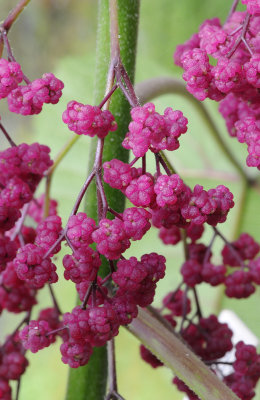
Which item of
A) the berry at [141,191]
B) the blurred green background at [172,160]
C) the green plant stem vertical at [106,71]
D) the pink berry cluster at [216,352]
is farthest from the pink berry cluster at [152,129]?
the blurred green background at [172,160]

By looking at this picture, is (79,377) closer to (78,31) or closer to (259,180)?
(259,180)

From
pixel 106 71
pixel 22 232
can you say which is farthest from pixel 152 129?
pixel 22 232

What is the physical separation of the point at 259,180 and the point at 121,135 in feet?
2.12

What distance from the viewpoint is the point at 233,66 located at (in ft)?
1.55

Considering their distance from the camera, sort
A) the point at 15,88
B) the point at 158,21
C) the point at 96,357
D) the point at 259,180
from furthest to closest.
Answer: the point at 158,21 → the point at 259,180 → the point at 96,357 → the point at 15,88

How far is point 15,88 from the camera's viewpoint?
0.48m

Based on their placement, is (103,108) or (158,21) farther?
(158,21)

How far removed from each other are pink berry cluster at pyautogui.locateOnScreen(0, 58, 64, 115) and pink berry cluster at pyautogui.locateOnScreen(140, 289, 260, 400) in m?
0.27

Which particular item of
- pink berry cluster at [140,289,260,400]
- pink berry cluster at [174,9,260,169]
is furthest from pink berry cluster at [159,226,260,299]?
pink berry cluster at [174,9,260,169]

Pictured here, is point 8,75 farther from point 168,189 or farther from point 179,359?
point 179,359

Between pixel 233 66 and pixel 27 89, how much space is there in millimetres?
142

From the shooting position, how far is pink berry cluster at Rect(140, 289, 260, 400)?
0.60 metres

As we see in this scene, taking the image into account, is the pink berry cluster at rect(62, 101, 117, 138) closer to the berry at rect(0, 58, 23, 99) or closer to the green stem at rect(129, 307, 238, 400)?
the berry at rect(0, 58, 23, 99)

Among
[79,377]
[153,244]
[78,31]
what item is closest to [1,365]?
[79,377]
